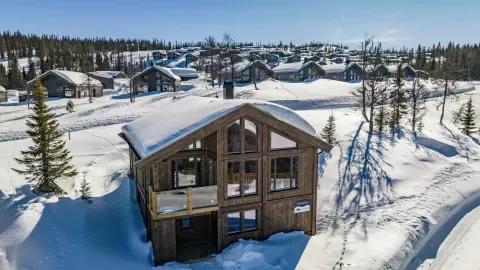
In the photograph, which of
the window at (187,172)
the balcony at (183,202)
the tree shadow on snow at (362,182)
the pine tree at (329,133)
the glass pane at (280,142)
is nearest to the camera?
the balcony at (183,202)

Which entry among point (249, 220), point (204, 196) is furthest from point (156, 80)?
point (204, 196)

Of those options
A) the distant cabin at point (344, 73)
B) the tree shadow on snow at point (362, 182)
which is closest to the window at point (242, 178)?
the tree shadow on snow at point (362, 182)

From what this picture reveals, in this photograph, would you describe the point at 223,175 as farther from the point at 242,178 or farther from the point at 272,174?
the point at 272,174

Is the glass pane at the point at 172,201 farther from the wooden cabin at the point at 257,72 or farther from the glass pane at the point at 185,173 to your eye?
the wooden cabin at the point at 257,72

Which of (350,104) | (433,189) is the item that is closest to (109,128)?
(433,189)

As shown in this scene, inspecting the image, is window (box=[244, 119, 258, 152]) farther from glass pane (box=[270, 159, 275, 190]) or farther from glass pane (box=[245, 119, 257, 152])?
glass pane (box=[270, 159, 275, 190])
